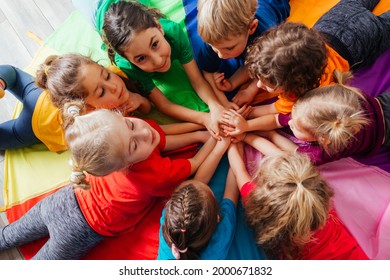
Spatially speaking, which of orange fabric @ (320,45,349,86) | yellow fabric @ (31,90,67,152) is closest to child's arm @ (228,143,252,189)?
orange fabric @ (320,45,349,86)

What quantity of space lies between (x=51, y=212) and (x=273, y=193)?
28.7 inches

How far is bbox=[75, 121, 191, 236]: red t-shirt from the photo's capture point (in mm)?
1001

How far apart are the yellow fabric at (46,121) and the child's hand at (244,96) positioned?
2.11 feet

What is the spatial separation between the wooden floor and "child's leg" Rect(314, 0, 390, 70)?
3.85 feet

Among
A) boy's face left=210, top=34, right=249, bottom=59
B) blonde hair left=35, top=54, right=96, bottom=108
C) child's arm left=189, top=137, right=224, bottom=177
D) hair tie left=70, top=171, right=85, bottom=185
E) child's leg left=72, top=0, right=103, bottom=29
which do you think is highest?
child's leg left=72, top=0, right=103, bottom=29

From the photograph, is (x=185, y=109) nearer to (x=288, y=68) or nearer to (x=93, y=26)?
(x=288, y=68)

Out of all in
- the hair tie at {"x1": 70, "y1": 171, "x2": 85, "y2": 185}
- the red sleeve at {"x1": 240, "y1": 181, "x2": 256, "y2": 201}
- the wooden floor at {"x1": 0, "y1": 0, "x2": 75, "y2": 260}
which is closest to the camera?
the hair tie at {"x1": 70, "y1": 171, "x2": 85, "y2": 185}

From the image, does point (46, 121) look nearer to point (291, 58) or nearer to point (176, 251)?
point (176, 251)

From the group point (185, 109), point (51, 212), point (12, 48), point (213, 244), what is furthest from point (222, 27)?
point (12, 48)

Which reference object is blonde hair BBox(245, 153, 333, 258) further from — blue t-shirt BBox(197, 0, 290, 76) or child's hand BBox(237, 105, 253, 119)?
blue t-shirt BBox(197, 0, 290, 76)

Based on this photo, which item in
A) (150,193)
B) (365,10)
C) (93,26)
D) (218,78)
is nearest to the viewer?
(150,193)

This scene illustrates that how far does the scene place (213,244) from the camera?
94 cm

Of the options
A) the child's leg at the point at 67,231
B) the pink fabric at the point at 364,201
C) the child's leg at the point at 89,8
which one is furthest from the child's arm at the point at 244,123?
the child's leg at the point at 89,8

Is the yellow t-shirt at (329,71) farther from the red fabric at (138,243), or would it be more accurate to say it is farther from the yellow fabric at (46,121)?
the yellow fabric at (46,121)
